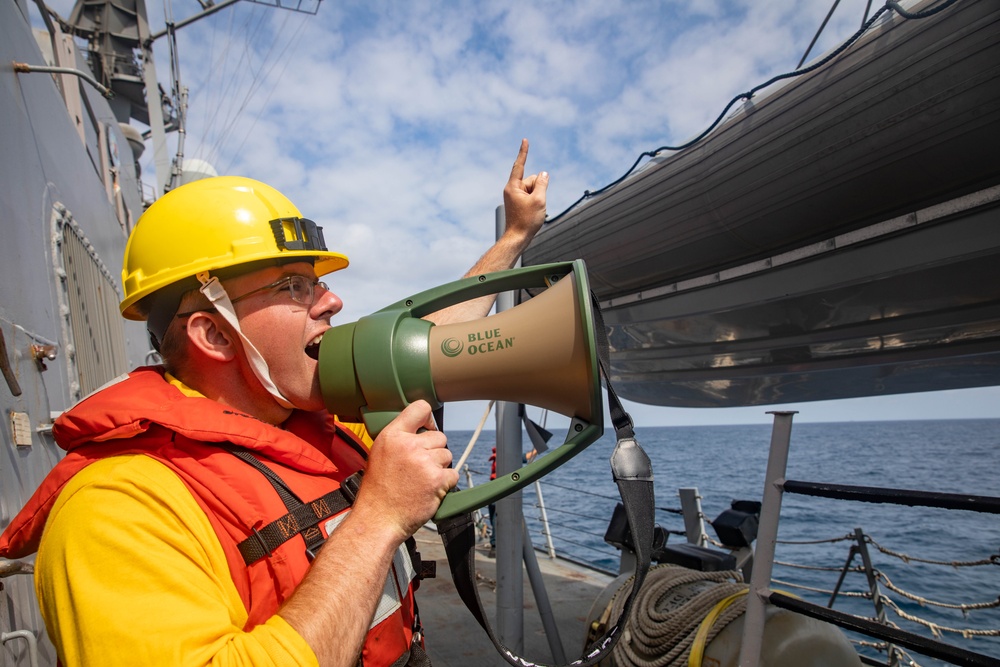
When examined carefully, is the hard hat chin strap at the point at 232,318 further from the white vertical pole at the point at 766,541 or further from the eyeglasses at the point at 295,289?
the white vertical pole at the point at 766,541

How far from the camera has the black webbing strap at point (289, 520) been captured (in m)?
1.08

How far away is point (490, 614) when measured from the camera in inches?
176

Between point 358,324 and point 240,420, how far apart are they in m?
0.29

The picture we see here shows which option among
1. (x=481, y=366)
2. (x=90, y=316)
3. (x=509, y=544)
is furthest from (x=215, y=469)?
(x=90, y=316)

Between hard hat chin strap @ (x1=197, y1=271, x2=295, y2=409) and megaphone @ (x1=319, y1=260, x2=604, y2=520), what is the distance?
0.48 ft

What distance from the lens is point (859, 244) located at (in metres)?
2.51

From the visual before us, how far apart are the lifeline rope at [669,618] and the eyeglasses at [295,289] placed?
2.22 metres

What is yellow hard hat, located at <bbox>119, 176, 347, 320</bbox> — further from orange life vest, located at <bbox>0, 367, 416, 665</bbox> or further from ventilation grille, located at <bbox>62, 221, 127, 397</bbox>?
ventilation grille, located at <bbox>62, 221, 127, 397</bbox>

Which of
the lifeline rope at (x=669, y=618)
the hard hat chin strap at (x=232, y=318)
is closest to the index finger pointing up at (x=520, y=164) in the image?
the hard hat chin strap at (x=232, y=318)

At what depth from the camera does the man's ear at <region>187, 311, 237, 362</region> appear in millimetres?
1282

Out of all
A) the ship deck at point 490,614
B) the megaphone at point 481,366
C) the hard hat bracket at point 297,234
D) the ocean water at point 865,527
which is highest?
the hard hat bracket at point 297,234

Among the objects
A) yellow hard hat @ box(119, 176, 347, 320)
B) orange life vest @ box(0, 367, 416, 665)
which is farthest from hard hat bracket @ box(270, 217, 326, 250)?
orange life vest @ box(0, 367, 416, 665)

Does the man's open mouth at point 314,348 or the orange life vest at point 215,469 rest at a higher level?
the man's open mouth at point 314,348

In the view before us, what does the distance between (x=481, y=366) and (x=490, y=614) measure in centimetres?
384
